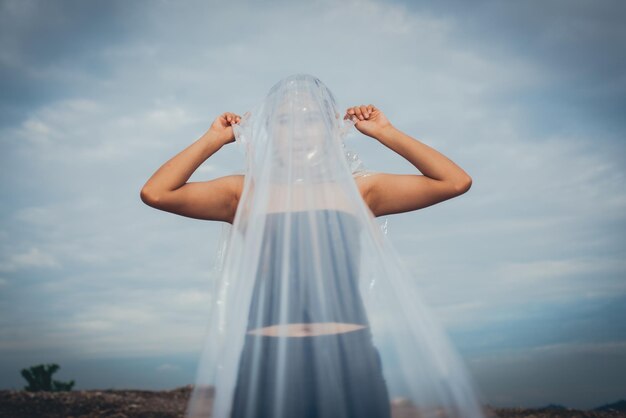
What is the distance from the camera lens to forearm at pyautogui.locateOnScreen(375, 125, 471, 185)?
241 cm

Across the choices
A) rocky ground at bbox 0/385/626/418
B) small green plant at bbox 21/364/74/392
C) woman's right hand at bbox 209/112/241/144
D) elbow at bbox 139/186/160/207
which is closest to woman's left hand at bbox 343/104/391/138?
woman's right hand at bbox 209/112/241/144

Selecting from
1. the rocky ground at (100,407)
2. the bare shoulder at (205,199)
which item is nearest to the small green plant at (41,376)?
the rocky ground at (100,407)

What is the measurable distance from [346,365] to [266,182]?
2.90 ft

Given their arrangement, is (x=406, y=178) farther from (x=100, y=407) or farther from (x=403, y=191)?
(x=100, y=407)

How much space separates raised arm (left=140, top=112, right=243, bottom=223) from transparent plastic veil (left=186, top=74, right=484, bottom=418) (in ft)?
0.55

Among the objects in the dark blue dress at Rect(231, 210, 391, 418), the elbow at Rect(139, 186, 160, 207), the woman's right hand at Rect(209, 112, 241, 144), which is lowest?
the dark blue dress at Rect(231, 210, 391, 418)

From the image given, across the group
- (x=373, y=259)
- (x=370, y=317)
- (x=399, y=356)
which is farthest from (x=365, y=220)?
(x=399, y=356)

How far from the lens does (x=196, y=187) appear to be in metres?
2.46

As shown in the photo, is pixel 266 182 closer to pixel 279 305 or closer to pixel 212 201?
pixel 212 201

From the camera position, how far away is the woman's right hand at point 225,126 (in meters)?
2.62

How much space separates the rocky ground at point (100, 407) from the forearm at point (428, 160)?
21.6 ft

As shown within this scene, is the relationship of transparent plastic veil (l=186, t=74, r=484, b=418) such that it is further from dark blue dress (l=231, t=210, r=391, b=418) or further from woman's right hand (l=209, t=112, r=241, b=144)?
woman's right hand (l=209, t=112, r=241, b=144)

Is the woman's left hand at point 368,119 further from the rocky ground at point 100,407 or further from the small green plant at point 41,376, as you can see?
the small green plant at point 41,376

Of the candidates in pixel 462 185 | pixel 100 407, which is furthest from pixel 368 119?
pixel 100 407
